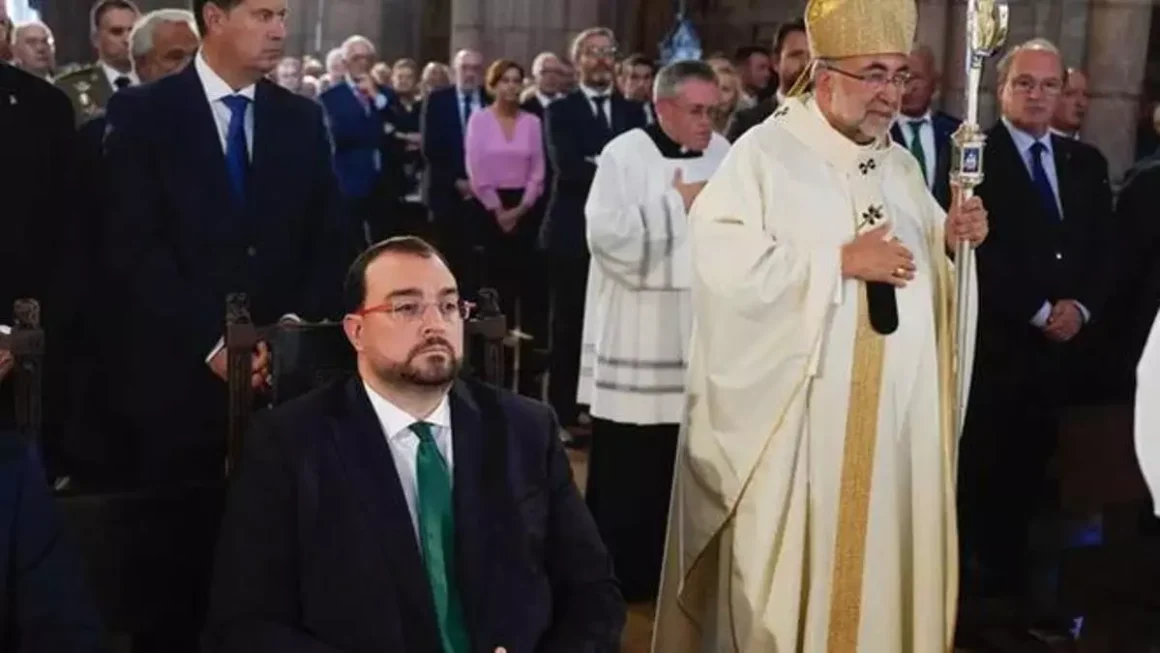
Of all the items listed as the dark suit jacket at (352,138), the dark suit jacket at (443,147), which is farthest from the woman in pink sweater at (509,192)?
the dark suit jacket at (352,138)

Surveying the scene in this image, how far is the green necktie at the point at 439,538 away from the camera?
295 centimetres

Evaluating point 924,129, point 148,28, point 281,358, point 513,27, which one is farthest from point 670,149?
point 513,27

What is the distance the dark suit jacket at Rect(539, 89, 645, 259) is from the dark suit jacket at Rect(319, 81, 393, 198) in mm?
2430

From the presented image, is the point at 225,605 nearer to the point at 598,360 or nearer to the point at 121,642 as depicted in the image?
the point at 121,642

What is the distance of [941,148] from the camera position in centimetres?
574

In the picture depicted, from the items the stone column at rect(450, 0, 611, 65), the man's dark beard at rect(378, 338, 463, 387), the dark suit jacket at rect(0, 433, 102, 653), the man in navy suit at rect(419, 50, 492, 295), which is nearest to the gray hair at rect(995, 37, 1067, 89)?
the man's dark beard at rect(378, 338, 463, 387)

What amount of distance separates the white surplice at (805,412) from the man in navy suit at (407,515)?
780 millimetres

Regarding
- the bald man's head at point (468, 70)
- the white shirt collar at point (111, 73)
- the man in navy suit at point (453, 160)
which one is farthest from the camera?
the bald man's head at point (468, 70)

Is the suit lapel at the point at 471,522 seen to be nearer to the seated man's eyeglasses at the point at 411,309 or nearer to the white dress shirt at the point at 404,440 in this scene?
the white dress shirt at the point at 404,440

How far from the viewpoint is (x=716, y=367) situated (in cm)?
385

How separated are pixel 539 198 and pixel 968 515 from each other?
150 inches

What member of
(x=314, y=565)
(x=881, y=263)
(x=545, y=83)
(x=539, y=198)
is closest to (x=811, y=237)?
(x=881, y=263)

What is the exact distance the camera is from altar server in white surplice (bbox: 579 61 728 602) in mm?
5008

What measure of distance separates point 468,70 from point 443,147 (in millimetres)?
525
